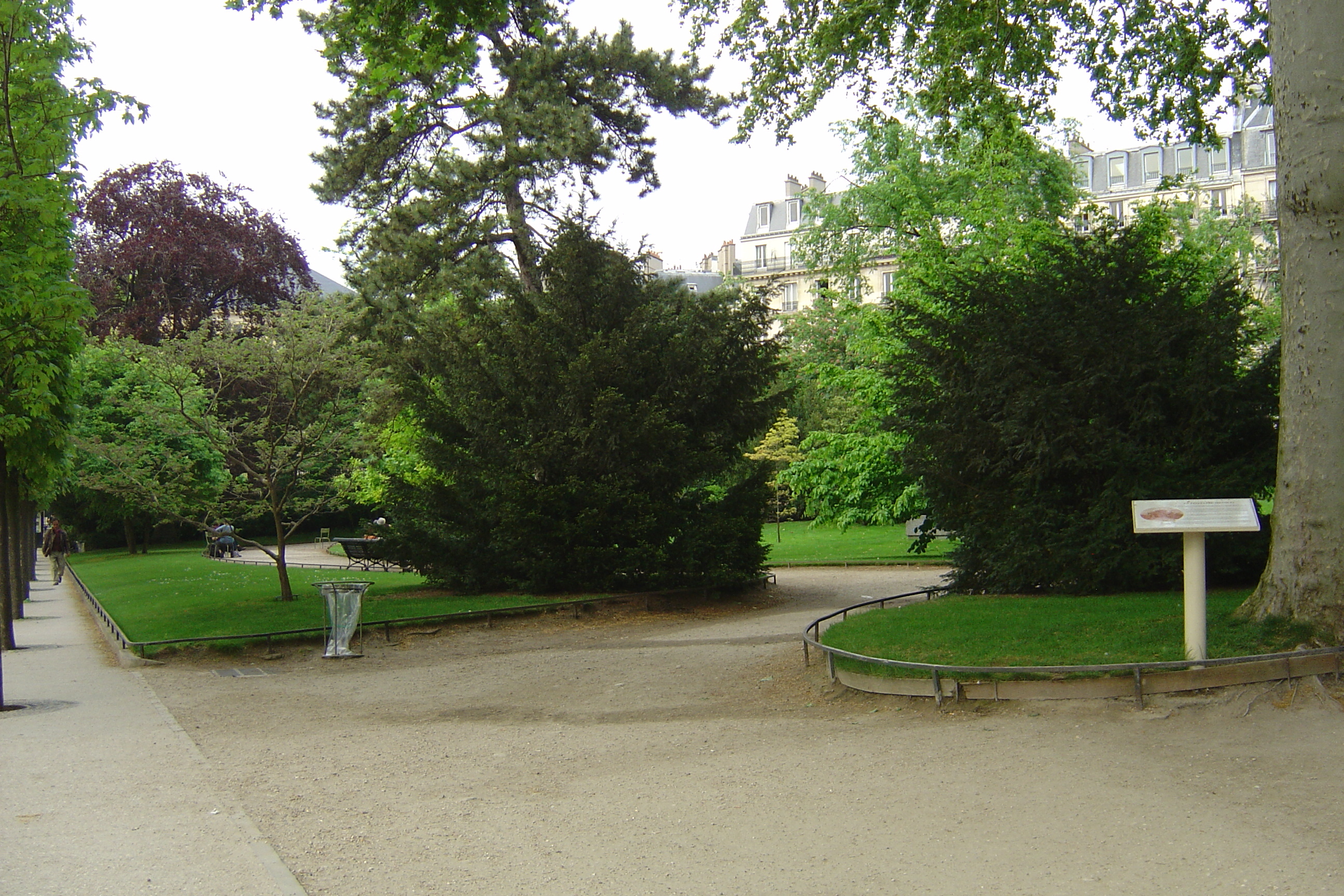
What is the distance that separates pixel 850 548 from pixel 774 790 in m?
27.0

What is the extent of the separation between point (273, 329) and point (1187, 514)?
46.4 ft

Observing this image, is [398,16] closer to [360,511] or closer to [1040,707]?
[1040,707]

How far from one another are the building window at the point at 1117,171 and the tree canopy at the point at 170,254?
174 feet

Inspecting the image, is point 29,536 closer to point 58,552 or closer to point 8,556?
point 58,552

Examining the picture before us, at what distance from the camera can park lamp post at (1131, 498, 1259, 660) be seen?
26.1ft

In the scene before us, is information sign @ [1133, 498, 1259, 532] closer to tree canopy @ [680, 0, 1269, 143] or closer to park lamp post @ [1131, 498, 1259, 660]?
park lamp post @ [1131, 498, 1259, 660]

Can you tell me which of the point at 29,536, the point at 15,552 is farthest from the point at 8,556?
the point at 29,536

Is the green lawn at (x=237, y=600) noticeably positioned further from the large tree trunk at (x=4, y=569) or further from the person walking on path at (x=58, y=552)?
the person walking on path at (x=58, y=552)

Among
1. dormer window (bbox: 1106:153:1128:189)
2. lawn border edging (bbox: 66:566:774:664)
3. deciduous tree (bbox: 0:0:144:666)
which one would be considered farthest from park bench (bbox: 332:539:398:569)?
dormer window (bbox: 1106:153:1128:189)

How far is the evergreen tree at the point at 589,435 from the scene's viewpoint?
18.3 m

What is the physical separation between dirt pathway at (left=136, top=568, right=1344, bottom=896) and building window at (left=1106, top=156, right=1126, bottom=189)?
69.8m

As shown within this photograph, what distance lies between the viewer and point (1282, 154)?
9125 mm

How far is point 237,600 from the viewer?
64.6 feet

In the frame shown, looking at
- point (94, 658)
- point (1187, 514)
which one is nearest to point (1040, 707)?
point (1187, 514)
